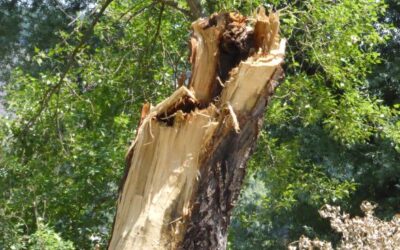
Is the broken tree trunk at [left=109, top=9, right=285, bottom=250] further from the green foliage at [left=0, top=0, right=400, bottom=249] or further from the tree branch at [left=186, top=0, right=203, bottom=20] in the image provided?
the green foliage at [left=0, top=0, right=400, bottom=249]

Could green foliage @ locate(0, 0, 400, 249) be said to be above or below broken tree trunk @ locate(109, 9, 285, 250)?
below

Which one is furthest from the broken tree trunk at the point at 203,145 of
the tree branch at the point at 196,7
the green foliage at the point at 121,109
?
the green foliage at the point at 121,109

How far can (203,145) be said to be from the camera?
2439mm

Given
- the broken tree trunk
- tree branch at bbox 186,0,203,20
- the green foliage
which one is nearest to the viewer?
the broken tree trunk

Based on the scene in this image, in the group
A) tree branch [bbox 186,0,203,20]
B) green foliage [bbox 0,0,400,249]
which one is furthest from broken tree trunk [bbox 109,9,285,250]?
green foliage [bbox 0,0,400,249]

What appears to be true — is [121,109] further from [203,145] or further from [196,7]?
[203,145]

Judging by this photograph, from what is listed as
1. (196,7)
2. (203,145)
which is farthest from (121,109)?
(203,145)

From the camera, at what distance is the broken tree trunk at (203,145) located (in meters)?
2.36

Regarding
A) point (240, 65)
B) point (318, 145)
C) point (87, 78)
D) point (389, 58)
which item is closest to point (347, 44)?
point (87, 78)

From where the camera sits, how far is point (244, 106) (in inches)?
98.0

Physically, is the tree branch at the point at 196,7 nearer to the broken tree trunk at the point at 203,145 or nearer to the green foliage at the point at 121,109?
the green foliage at the point at 121,109

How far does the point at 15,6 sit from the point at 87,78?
26.7 ft

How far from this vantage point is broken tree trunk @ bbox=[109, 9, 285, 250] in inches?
92.8

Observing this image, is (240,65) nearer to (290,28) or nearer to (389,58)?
(290,28)
